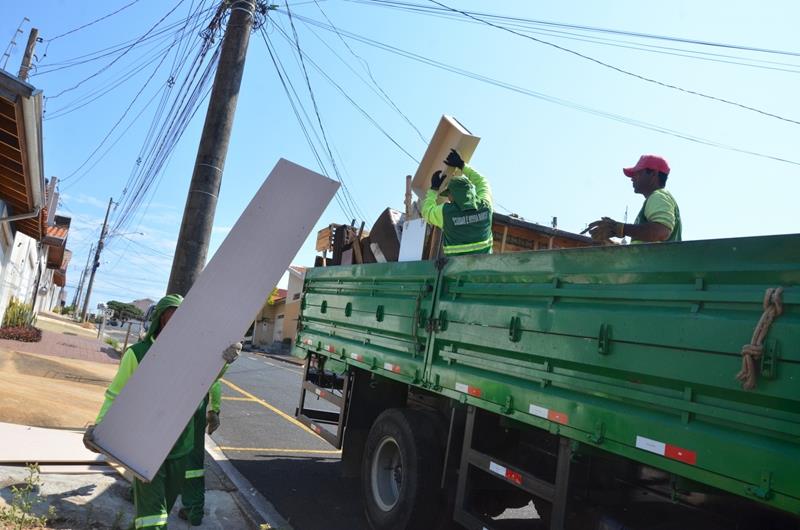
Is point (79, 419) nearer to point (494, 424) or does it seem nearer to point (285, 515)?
point (285, 515)

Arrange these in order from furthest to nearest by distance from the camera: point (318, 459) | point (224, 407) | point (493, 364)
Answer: point (224, 407) → point (318, 459) → point (493, 364)

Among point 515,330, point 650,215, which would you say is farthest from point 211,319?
point 650,215

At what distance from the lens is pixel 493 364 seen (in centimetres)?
364

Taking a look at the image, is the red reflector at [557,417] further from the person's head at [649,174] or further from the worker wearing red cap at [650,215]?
the person's head at [649,174]

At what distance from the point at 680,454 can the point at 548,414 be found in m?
0.78

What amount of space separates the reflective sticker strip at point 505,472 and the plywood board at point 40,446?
138 inches

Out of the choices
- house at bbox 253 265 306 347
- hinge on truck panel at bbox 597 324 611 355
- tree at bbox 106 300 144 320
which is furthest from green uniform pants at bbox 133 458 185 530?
tree at bbox 106 300 144 320

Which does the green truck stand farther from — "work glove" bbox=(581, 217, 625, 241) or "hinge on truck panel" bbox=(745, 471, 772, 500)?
"work glove" bbox=(581, 217, 625, 241)

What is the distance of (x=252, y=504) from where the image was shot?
5004 mm

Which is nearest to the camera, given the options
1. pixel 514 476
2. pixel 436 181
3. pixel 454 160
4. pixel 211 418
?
pixel 514 476

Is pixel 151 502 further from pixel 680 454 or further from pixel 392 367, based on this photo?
pixel 680 454

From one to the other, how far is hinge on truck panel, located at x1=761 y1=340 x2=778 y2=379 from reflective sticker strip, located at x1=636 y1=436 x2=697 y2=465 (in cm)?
45

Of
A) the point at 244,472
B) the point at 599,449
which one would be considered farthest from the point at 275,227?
the point at 244,472

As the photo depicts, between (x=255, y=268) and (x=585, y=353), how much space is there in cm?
176
